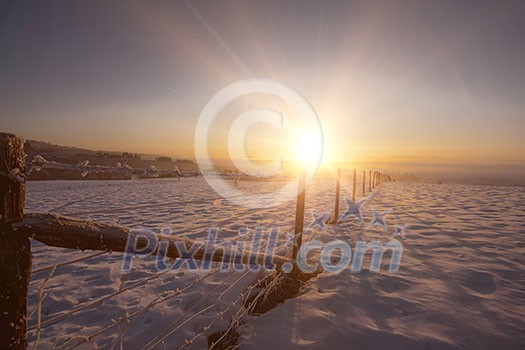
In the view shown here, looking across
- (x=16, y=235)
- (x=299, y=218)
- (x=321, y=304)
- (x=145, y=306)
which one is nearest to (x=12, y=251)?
(x=16, y=235)

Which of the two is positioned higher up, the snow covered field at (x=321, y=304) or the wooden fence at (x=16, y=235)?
the wooden fence at (x=16, y=235)

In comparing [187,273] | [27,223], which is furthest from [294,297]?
[27,223]

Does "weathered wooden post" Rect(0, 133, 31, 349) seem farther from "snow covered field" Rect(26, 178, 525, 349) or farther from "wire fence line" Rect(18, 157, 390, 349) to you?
"snow covered field" Rect(26, 178, 525, 349)

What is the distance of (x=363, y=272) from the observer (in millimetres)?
3795

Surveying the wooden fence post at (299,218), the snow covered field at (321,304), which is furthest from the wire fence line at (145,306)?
the wooden fence post at (299,218)

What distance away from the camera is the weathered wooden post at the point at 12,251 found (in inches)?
44.3

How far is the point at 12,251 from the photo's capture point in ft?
3.76

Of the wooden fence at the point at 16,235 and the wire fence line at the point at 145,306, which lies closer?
the wooden fence at the point at 16,235

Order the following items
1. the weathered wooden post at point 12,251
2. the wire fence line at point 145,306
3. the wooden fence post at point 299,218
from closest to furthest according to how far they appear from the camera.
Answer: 1. the weathered wooden post at point 12,251
2. the wire fence line at point 145,306
3. the wooden fence post at point 299,218

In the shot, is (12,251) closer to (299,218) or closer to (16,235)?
(16,235)

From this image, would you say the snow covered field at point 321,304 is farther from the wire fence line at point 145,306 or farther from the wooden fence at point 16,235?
the wooden fence at point 16,235

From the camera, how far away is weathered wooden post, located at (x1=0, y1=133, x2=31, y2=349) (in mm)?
1125

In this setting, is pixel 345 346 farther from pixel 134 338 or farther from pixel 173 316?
pixel 134 338

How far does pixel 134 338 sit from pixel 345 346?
1976mm
